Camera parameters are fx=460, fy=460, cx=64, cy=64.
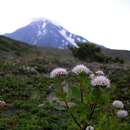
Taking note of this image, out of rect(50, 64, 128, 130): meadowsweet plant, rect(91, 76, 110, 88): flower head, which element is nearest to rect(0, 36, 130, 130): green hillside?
rect(50, 64, 128, 130): meadowsweet plant

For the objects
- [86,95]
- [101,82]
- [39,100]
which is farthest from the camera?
[39,100]

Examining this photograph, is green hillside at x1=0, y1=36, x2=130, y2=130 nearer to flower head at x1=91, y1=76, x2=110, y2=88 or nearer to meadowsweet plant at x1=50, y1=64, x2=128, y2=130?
meadowsweet plant at x1=50, y1=64, x2=128, y2=130

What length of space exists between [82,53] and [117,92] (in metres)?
28.6

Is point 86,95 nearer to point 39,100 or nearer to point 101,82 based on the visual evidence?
point 101,82

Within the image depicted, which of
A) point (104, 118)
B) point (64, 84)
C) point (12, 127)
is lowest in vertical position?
point (12, 127)

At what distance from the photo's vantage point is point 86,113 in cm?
501

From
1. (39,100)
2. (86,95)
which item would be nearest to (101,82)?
(86,95)

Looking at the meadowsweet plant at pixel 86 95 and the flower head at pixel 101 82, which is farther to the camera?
the meadowsweet plant at pixel 86 95

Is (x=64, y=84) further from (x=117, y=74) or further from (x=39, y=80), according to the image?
(x=117, y=74)

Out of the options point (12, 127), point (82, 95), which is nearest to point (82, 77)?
point (82, 95)

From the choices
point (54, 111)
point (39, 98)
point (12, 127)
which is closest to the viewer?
point (12, 127)

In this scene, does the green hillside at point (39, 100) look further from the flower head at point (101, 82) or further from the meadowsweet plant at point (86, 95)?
the flower head at point (101, 82)

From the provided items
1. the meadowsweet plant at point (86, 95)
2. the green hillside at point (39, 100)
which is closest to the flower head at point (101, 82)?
the meadowsweet plant at point (86, 95)

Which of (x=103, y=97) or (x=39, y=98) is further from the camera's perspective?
(x=39, y=98)
